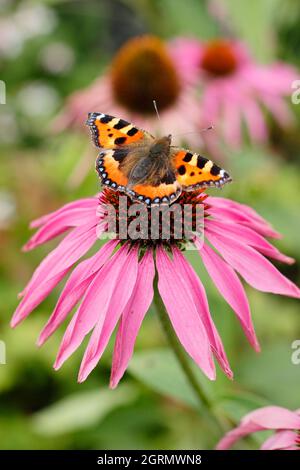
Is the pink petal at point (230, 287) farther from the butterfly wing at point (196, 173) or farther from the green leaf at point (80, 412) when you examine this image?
the green leaf at point (80, 412)

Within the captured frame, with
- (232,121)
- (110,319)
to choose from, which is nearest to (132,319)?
(110,319)

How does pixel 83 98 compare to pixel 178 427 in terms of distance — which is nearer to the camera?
pixel 178 427

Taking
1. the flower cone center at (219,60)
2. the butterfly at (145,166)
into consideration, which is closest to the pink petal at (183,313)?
the butterfly at (145,166)

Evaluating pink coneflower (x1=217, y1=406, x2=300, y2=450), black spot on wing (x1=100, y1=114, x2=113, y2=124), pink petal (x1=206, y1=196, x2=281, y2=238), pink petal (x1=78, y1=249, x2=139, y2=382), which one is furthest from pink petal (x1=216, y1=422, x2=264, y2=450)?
black spot on wing (x1=100, y1=114, x2=113, y2=124)

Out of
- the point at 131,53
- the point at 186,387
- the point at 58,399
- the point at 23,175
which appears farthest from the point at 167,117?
the point at 186,387

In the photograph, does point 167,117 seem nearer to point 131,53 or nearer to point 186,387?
point 131,53

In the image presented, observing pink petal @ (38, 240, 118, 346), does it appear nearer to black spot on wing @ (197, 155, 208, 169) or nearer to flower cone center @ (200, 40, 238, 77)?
black spot on wing @ (197, 155, 208, 169)

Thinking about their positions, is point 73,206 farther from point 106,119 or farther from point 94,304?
point 94,304

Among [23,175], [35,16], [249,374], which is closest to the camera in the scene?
[249,374]
